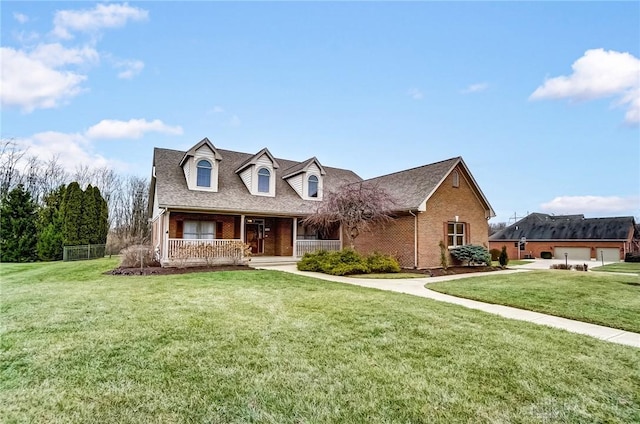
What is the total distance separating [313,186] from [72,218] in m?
17.2

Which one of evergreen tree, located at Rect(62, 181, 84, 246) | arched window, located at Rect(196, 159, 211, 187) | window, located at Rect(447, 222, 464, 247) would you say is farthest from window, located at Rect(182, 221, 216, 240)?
window, located at Rect(447, 222, 464, 247)

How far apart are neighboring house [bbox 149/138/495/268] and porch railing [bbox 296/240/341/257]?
0.19ft

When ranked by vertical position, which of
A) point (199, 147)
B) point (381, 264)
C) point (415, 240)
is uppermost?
point (199, 147)

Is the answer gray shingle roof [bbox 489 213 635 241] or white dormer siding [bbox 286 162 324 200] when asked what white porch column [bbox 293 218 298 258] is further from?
gray shingle roof [bbox 489 213 635 241]

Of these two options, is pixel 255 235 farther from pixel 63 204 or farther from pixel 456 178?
pixel 63 204

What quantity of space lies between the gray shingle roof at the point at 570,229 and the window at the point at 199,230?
37.5m

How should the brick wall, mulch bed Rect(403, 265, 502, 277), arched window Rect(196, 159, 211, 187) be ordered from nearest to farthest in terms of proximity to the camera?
mulch bed Rect(403, 265, 502, 277)
the brick wall
arched window Rect(196, 159, 211, 187)

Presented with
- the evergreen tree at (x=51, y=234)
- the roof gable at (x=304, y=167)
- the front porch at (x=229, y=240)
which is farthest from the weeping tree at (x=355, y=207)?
the evergreen tree at (x=51, y=234)

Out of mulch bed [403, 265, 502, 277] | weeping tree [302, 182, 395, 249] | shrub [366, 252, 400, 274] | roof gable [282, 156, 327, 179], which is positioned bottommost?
mulch bed [403, 265, 502, 277]

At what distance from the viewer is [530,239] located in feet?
135

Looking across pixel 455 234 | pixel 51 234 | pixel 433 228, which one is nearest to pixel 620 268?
pixel 455 234

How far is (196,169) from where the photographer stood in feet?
57.4

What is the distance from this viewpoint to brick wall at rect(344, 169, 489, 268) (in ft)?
54.1

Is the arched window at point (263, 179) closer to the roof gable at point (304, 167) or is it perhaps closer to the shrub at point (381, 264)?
the roof gable at point (304, 167)
